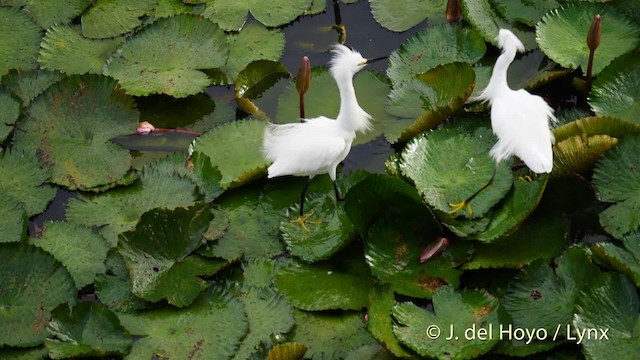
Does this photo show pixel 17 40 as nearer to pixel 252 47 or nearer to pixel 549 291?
pixel 252 47

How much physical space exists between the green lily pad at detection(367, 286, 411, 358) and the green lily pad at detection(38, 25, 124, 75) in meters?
2.03

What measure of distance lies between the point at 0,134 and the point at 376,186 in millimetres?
1798

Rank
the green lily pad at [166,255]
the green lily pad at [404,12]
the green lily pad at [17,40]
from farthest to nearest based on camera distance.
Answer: the green lily pad at [404,12] → the green lily pad at [17,40] → the green lily pad at [166,255]

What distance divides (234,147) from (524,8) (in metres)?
1.71

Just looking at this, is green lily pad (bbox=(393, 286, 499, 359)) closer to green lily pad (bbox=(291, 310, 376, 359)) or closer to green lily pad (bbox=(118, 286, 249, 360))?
green lily pad (bbox=(291, 310, 376, 359))

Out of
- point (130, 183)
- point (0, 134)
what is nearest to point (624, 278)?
point (130, 183)

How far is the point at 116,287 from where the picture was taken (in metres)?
3.66

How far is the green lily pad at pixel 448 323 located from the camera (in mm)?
3299

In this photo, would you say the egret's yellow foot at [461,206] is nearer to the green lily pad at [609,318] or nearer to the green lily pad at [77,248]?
the green lily pad at [609,318]

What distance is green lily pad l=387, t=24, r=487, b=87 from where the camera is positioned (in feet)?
14.9

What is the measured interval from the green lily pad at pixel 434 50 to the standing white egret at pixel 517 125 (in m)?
0.55

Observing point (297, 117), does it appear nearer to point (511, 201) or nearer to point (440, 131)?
point (440, 131)

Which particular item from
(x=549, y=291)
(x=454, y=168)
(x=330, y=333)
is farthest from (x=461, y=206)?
(x=330, y=333)

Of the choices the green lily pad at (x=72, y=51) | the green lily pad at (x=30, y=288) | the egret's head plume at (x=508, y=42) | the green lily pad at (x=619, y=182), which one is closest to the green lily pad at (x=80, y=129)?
the green lily pad at (x=72, y=51)
